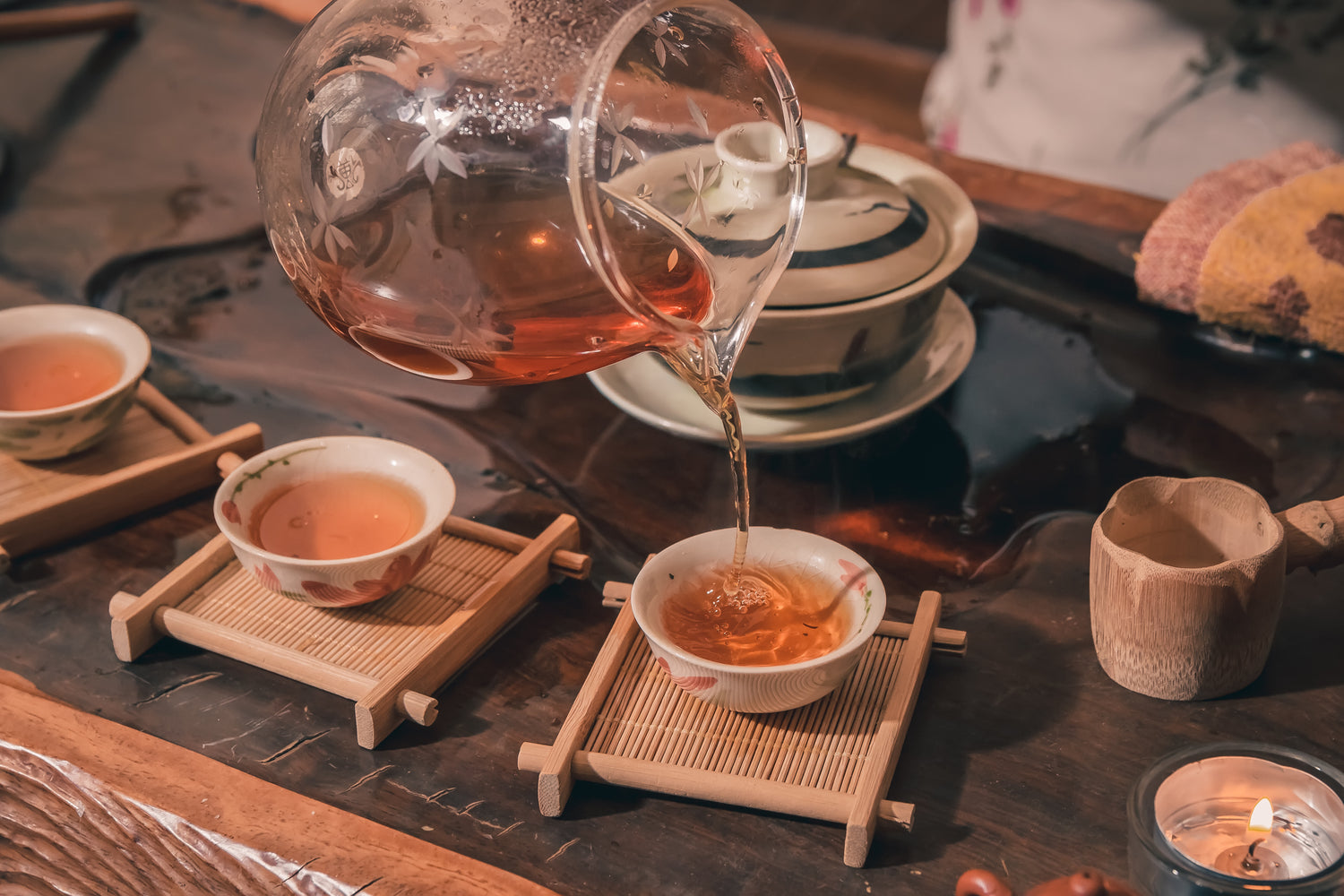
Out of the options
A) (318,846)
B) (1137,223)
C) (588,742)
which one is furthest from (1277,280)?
(318,846)

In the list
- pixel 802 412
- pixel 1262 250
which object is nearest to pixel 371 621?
pixel 802 412

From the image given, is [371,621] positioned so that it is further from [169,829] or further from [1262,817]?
[1262,817]

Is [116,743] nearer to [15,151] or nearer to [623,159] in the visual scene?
[623,159]

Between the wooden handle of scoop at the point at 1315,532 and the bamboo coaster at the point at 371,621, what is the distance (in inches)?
20.2

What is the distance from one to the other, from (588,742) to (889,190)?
59cm

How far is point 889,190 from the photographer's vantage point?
107cm

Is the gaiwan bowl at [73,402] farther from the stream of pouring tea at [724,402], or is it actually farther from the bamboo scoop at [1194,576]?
the bamboo scoop at [1194,576]

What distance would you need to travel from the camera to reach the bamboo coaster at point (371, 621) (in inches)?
31.6

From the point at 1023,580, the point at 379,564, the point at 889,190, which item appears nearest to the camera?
the point at 379,564

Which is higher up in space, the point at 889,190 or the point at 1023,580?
the point at 889,190

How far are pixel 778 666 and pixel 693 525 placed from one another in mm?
290

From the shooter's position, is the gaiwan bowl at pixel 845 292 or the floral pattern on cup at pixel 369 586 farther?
the gaiwan bowl at pixel 845 292

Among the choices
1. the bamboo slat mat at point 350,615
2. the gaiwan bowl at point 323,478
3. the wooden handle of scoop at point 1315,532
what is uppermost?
the wooden handle of scoop at point 1315,532

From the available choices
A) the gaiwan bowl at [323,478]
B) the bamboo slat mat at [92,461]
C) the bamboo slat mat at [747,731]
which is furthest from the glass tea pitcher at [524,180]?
the bamboo slat mat at [92,461]
